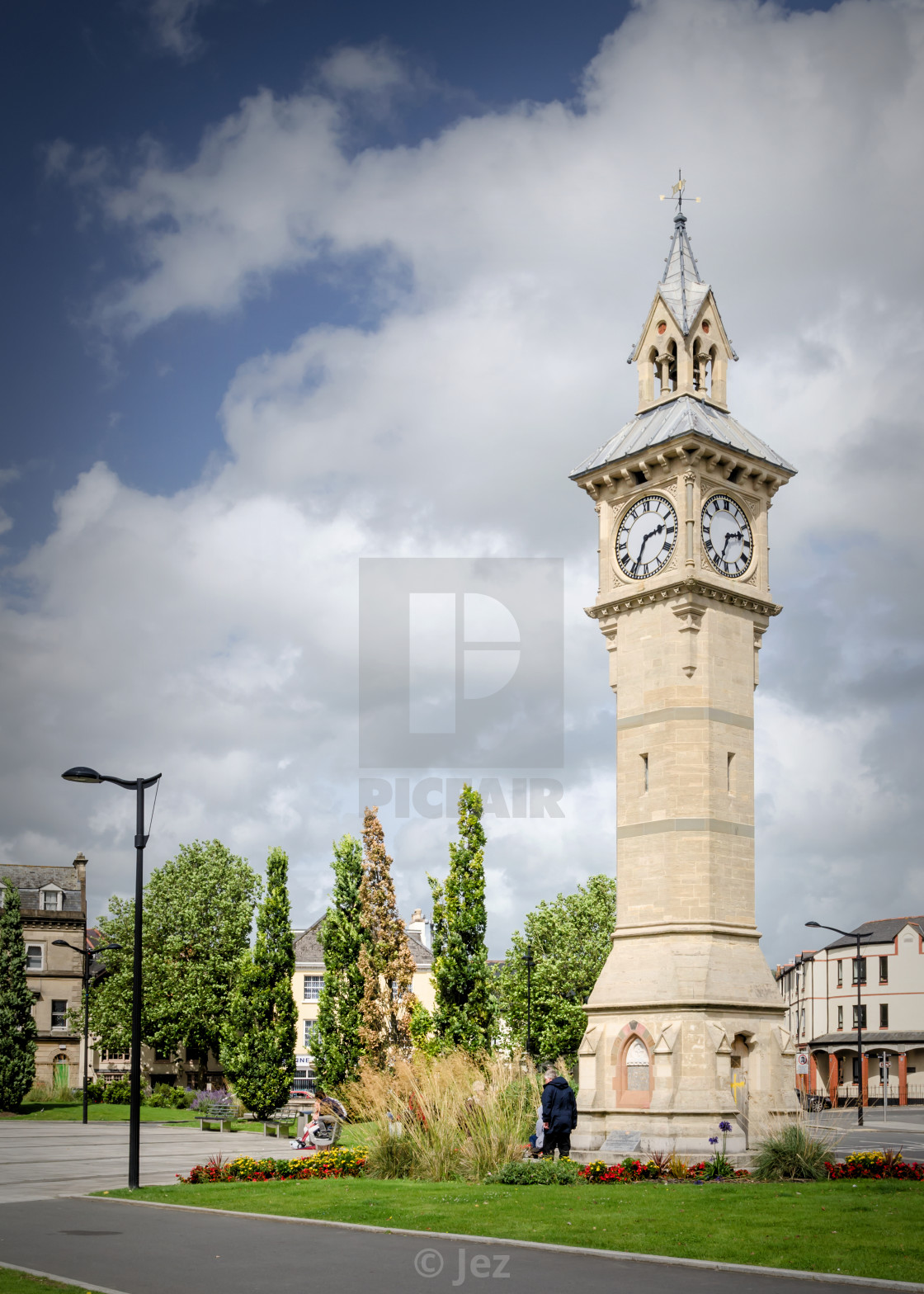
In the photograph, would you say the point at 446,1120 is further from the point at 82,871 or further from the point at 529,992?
the point at 82,871

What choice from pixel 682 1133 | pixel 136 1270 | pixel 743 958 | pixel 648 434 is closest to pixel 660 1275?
pixel 136 1270

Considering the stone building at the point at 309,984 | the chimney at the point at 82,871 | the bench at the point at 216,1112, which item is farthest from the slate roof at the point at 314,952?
the bench at the point at 216,1112

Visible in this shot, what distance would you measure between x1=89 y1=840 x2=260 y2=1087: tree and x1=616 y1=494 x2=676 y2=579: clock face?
35.9 metres

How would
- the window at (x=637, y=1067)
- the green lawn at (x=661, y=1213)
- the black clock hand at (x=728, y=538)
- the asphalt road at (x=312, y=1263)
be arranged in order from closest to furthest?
the asphalt road at (x=312, y=1263) < the green lawn at (x=661, y=1213) < the window at (x=637, y=1067) < the black clock hand at (x=728, y=538)

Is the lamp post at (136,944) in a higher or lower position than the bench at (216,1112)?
higher

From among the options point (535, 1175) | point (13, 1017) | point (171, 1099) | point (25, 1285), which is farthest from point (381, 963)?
point (25, 1285)

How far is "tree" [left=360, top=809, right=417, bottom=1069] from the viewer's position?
145 feet

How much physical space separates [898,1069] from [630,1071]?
→ 2285 inches

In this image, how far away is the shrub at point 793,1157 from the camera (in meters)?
21.3

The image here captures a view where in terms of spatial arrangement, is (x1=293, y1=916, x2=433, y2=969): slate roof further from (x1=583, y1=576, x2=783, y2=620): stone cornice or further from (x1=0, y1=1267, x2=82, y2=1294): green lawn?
(x1=0, y1=1267, x2=82, y2=1294): green lawn

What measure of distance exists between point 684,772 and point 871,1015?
62.4 m

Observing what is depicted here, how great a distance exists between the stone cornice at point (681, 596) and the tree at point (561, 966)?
31.3 m

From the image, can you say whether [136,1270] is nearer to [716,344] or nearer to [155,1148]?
[155,1148]

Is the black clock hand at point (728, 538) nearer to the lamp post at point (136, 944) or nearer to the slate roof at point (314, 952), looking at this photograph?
the lamp post at point (136, 944)
